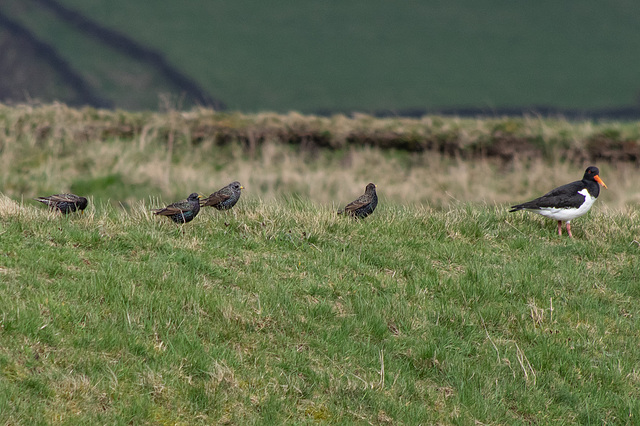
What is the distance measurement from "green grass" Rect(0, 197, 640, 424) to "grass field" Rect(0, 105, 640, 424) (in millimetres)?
23

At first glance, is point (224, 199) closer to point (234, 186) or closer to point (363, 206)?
point (234, 186)

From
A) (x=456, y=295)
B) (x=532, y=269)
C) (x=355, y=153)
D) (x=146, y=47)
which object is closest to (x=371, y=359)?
(x=456, y=295)

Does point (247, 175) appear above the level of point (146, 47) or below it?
below

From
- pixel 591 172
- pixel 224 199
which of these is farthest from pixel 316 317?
pixel 591 172

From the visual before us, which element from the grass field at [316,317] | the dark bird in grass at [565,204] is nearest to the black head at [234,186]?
the grass field at [316,317]

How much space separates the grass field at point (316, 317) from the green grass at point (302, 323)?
2cm

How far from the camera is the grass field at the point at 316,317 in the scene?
20.8ft

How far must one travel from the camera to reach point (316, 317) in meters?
7.94

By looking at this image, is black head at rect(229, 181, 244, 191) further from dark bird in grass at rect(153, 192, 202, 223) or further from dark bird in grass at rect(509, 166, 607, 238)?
dark bird in grass at rect(509, 166, 607, 238)

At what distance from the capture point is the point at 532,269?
9.59 metres

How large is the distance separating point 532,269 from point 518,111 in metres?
60.4

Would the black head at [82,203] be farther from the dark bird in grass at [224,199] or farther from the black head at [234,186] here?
the black head at [234,186]

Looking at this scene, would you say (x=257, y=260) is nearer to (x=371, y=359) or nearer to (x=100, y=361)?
(x=371, y=359)

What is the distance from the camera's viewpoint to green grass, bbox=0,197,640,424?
632cm
